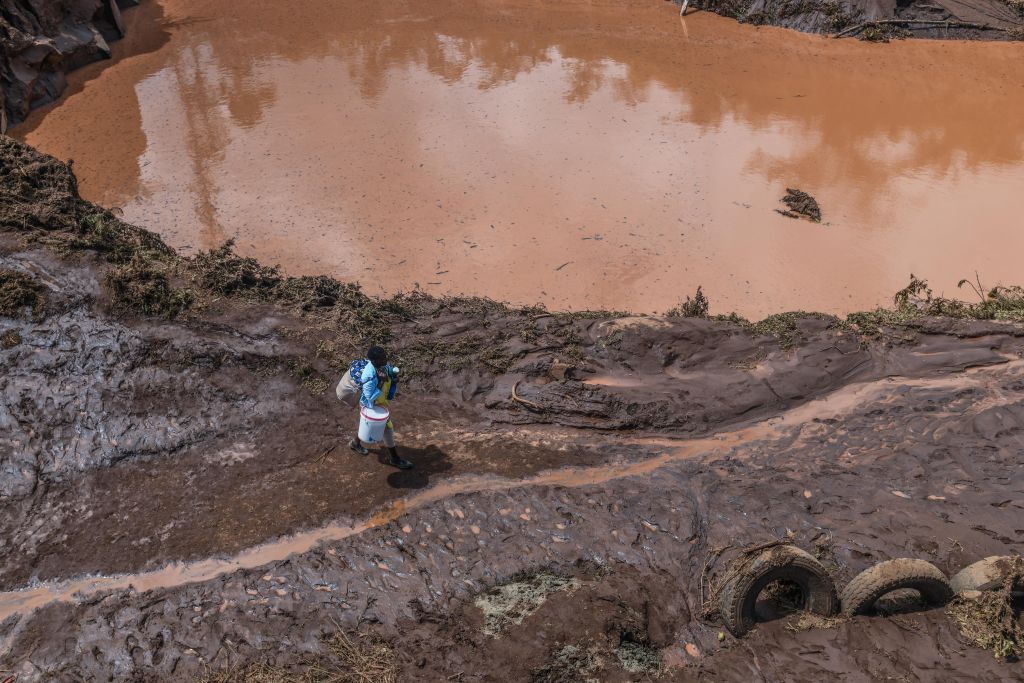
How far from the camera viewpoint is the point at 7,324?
7328mm

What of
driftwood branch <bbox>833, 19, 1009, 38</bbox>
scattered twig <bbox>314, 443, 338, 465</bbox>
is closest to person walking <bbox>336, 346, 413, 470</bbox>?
scattered twig <bbox>314, 443, 338, 465</bbox>

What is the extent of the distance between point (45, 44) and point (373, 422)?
14.6m

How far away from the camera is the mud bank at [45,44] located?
14.8 meters

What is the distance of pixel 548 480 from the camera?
645cm

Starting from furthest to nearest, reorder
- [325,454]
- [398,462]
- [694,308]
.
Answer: [694,308] → [325,454] → [398,462]

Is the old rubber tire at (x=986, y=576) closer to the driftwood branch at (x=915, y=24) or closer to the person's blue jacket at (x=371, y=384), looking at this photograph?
the person's blue jacket at (x=371, y=384)

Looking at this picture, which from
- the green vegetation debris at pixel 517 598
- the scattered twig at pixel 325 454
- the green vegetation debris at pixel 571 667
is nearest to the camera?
the green vegetation debris at pixel 571 667

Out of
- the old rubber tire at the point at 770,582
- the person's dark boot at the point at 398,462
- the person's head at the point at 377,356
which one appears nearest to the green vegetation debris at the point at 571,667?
the old rubber tire at the point at 770,582

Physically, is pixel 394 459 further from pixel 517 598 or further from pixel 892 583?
pixel 892 583

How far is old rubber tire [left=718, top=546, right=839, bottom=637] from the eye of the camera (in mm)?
5168

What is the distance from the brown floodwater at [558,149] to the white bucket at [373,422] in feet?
14.4

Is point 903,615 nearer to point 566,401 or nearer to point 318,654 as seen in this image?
point 566,401

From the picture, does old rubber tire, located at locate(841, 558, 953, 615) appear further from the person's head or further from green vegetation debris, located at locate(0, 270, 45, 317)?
green vegetation debris, located at locate(0, 270, 45, 317)

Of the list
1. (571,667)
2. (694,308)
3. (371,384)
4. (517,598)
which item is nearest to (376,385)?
(371,384)
